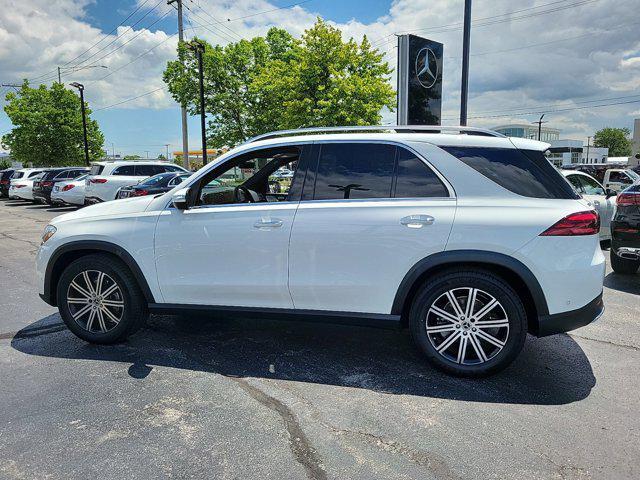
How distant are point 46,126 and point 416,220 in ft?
140

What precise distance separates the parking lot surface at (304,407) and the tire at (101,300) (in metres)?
0.17

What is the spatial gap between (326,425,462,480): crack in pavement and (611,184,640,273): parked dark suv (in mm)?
5184

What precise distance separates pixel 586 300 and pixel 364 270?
1.60m

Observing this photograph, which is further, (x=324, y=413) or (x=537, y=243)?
(x=537, y=243)

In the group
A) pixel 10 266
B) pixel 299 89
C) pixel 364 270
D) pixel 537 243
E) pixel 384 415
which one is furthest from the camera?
pixel 299 89

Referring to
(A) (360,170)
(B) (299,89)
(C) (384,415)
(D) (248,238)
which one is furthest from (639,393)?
(B) (299,89)

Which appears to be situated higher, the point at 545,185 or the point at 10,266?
the point at 545,185

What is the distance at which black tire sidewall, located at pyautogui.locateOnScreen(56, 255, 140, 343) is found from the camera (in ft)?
13.8

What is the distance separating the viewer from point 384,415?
3125mm

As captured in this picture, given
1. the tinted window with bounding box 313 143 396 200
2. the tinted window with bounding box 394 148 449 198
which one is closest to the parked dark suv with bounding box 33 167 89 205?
the tinted window with bounding box 313 143 396 200

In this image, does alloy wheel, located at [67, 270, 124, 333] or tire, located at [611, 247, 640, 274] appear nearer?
alloy wheel, located at [67, 270, 124, 333]

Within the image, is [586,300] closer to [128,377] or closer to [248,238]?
[248,238]

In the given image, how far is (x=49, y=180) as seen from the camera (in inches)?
859

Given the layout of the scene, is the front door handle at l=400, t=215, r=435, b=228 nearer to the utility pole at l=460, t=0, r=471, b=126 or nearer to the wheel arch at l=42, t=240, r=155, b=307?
the wheel arch at l=42, t=240, r=155, b=307
